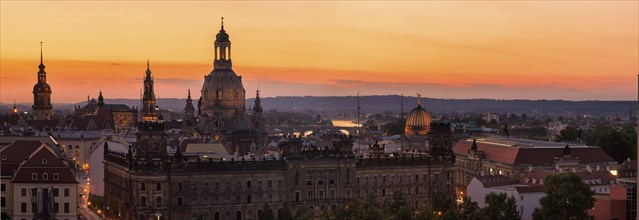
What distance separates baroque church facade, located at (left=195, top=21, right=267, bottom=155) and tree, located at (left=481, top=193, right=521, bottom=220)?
7414cm

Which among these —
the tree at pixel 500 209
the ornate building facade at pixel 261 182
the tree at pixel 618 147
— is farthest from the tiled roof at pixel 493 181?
the tree at pixel 618 147

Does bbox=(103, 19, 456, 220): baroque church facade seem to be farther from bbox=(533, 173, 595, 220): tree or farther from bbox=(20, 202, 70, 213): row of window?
bbox=(533, 173, 595, 220): tree

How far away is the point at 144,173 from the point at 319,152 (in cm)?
2319

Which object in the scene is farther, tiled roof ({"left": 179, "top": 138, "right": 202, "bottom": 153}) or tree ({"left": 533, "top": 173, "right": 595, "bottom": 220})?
tiled roof ({"left": 179, "top": 138, "right": 202, "bottom": 153})

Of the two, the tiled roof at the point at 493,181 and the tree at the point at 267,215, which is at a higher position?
the tiled roof at the point at 493,181

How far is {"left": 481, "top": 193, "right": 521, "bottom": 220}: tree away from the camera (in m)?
101

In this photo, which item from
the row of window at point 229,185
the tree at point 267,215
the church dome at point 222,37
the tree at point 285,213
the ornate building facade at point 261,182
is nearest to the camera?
the tree at point 267,215

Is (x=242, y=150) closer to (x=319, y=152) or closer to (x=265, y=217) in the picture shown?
(x=319, y=152)

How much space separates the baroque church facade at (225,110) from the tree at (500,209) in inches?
2919

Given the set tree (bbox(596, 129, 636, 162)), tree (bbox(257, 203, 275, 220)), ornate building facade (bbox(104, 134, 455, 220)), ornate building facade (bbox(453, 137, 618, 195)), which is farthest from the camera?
tree (bbox(596, 129, 636, 162))

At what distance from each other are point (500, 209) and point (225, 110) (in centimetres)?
8531

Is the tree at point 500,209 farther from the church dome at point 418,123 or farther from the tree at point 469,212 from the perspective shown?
the church dome at point 418,123

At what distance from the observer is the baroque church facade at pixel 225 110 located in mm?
174125

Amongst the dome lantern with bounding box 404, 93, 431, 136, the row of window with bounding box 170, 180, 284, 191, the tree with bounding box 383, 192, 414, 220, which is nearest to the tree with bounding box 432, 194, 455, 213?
the tree with bounding box 383, 192, 414, 220
